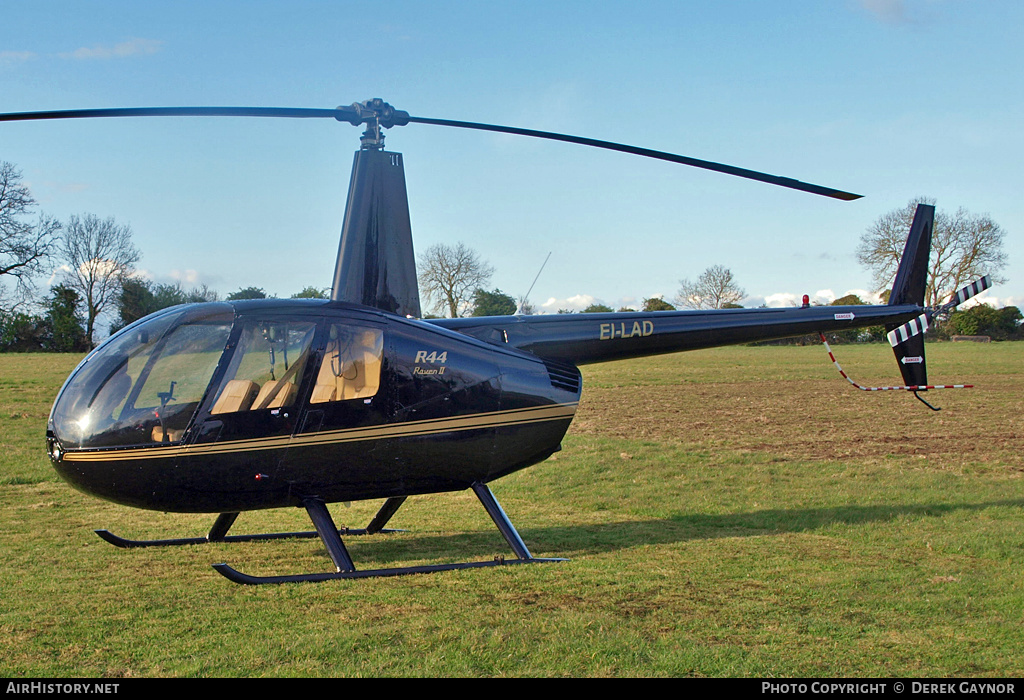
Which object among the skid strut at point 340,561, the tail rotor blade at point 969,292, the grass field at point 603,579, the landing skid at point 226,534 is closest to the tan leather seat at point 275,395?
the skid strut at point 340,561

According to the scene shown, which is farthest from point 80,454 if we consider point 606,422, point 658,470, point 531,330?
point 606,422

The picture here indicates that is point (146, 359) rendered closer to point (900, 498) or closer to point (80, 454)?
point (80, 454)

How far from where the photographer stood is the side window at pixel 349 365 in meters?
7.51

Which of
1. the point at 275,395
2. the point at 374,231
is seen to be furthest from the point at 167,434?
the point at 374,231

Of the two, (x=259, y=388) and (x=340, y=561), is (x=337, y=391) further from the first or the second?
(x=340, y=561)

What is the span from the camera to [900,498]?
39.0 ft

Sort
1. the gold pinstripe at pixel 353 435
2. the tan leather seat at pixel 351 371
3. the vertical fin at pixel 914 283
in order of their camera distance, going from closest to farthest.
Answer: the gold pinstripe at pixel 353 435, the tan leather seat at pixel 351 371, the vertical fin at pixel 914 283

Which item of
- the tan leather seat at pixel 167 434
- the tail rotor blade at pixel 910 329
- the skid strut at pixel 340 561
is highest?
the tail rotor blade at pixel 910 329

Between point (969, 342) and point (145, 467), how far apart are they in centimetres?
7050

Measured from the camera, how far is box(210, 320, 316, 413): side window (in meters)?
7.18

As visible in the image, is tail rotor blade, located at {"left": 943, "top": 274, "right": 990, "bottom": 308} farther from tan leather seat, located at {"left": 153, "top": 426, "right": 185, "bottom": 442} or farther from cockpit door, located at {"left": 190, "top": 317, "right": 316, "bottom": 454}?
tan leather seat, located at {"left": 153, "top": 426, "right": 185, "bottom": 442}

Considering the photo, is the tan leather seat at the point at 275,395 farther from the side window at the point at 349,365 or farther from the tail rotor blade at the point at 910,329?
the tail rotor blade at the point at 910,329

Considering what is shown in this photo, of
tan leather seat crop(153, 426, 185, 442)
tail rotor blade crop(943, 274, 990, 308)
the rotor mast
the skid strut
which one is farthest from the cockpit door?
tail rotor blade crop(943, 274, 990, 308)

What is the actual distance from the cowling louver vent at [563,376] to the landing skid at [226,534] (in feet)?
7.37
